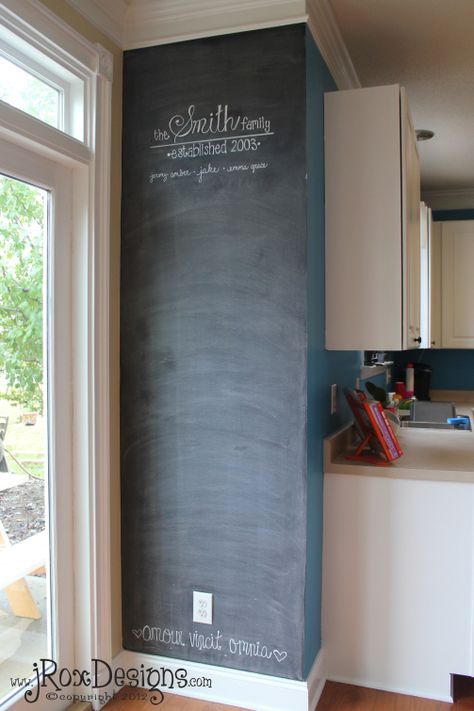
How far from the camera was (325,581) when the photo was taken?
2.50 m

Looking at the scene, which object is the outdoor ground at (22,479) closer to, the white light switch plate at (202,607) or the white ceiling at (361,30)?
the white light switch plate at (202,607)

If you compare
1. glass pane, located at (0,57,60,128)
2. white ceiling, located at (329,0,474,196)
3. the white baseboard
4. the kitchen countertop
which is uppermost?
white ceiling, located at (329,0,474,196)

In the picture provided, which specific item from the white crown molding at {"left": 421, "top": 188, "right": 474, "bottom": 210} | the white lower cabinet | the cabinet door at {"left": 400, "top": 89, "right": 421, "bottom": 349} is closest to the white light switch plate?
the white lower cabinet

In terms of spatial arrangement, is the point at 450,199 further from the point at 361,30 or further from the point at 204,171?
the point at 204,171

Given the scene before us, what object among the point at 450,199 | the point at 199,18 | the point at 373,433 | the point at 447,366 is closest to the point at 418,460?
the point at 373,433

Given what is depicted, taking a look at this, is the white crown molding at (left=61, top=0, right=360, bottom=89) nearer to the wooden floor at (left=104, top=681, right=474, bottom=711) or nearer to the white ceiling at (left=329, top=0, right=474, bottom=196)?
the white ceiling at (left=329, top=0, right=474, bottom=196)

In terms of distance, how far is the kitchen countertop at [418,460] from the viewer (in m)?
2.38

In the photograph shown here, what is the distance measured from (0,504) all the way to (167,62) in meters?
1.64

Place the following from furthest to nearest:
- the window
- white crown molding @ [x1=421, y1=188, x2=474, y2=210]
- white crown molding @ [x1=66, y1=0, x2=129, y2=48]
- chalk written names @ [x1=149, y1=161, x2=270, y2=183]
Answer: white crown molding @ [x1=421, y1=188, x2=474, y2=210] < chalk written names @ [x1=149, y1=161, x2=270, y2=183] < white crown molding @ [x1=66, y1=0, x2=129, y2=48] < the window

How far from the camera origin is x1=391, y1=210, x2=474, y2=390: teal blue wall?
551 cm

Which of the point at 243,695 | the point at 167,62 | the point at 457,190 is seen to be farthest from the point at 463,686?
the point at 457,190

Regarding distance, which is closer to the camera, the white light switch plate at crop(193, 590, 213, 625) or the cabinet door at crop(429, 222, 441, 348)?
the white light switch plate at crop(193, 590, 213, 625)

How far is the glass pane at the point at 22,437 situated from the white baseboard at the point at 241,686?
0.43 m

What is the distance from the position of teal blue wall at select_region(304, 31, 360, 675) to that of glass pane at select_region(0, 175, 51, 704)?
0.90m
